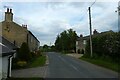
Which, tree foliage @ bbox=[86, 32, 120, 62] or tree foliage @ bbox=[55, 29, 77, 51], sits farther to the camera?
tree foliage @ bbox=[55, 29, 77, 51]

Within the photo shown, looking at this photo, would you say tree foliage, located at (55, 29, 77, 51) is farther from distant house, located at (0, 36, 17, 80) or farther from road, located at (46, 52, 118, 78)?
distant house, located at (0, 36, 17, 80)

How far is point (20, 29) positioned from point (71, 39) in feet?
205

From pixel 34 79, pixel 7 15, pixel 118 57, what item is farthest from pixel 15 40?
pixel 34 79

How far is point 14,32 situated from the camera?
162ft

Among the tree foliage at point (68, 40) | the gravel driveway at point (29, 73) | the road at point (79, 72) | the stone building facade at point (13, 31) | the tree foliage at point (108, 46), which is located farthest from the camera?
the tree foliage at point (68, 40)

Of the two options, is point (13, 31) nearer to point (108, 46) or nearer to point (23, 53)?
point (23, 53)

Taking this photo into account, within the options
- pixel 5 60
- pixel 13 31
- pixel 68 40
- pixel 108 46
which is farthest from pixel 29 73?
pixel 68 40

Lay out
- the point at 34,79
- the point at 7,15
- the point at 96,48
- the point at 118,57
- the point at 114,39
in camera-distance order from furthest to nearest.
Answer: the point at 7,15, the point at 96,48, the point at 114,39, the point at 118,57, the point at 34,79

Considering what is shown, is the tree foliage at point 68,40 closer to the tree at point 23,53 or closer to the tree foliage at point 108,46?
the tree foliage at point 108,46

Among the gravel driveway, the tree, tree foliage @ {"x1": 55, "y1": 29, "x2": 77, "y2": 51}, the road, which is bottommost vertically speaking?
the gravel driveway

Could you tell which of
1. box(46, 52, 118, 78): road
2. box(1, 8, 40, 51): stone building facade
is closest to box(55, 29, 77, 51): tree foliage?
box(1, 8, 40, 51): stone building facade

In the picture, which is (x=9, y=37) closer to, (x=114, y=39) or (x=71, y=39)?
(x=114, y=39)

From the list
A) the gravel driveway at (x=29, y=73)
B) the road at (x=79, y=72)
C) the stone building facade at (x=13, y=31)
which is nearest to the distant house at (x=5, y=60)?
the gravel driveway at (x=29, y=73)

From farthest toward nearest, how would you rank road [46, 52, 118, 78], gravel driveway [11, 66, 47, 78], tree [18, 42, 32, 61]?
tree [18, 42, 32, 61]
gravel driveway [11, 66, 47, 78]
road [46, 52, 118, 78]
